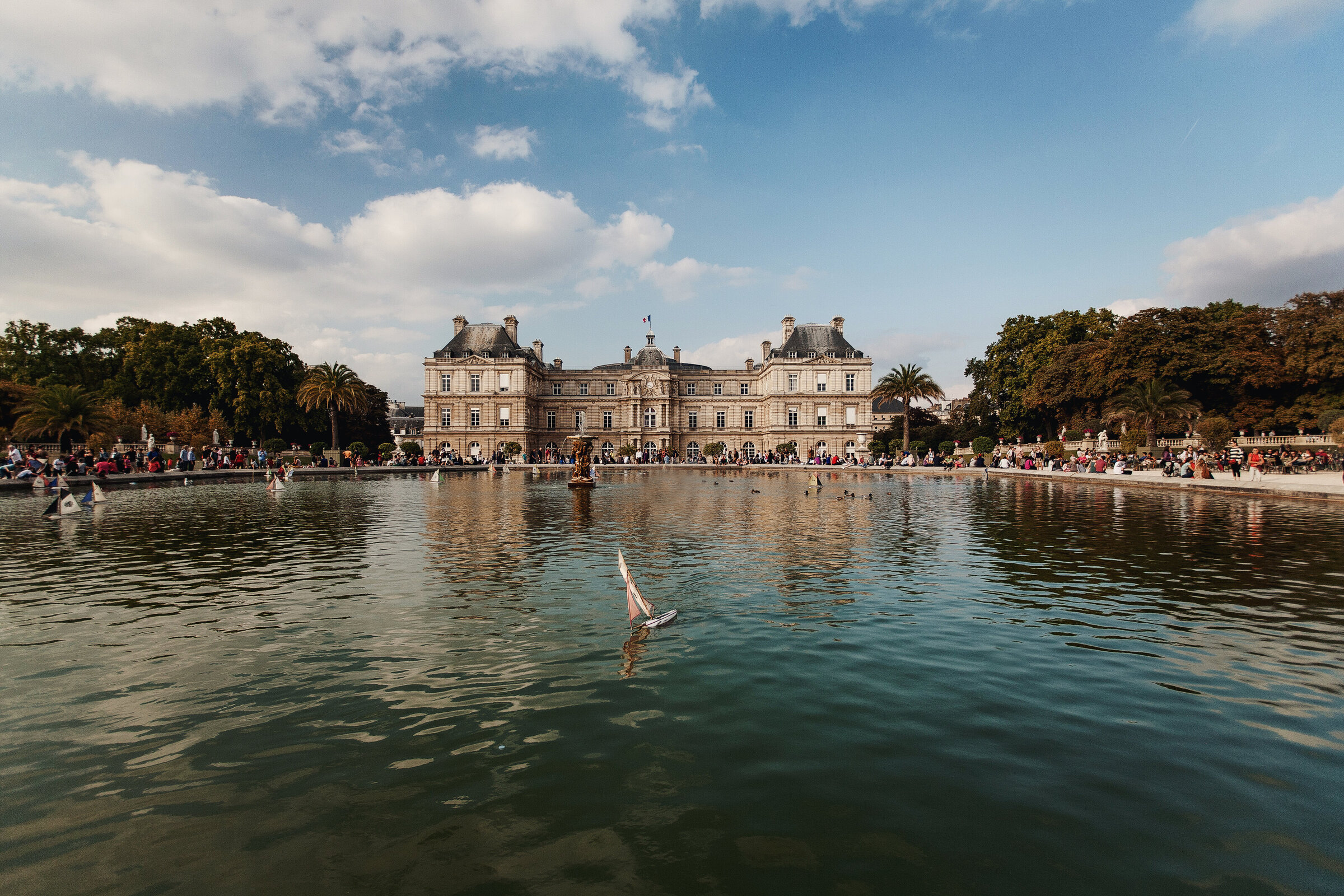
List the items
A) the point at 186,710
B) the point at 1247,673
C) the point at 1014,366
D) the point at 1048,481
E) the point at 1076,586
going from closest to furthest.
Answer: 1. the point at 186,710
2. the point at 1247,673
3. the point at 1076,586
4. the point at 1048,481
5. the point at 1014,366

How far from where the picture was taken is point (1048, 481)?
35.1 meters

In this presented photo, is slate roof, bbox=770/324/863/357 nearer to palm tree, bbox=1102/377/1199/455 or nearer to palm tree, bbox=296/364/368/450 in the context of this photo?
palm tree, bbox=1102/377/1199/455

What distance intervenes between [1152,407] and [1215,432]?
15.1 ft

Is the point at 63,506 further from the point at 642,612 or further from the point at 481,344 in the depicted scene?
the point at 481,344

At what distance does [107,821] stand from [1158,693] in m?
7.92

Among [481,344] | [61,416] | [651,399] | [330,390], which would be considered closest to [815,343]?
[651,399]

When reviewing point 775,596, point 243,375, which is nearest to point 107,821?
point 775,596

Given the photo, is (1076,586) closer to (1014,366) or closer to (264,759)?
(264,759)

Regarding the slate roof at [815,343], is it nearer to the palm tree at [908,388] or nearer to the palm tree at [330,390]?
the palm tree at [908,388]

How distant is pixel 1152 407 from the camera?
39500 mm

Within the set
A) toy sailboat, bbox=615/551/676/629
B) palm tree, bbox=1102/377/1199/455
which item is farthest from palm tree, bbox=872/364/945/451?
toy sailboat, bbox=615/551/676/629

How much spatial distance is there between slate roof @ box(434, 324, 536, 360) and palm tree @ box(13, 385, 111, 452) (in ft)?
127

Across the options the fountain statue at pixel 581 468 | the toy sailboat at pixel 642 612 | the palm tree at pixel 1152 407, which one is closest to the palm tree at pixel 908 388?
the palm tree at pixel 1152 407

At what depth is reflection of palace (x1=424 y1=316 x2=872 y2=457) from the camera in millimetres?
75688
